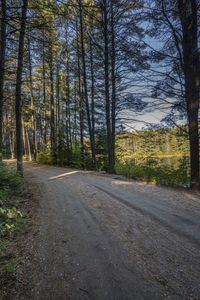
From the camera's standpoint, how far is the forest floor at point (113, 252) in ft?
8.73

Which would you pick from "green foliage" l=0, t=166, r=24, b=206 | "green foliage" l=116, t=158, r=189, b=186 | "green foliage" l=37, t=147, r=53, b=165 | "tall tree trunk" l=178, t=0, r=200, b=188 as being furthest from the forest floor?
"green foliage" l=37, t=147, r=53, b=165

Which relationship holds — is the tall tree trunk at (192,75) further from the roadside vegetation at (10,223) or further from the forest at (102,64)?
the roadside vegetation at (10,223)

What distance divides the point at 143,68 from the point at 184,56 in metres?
1.63

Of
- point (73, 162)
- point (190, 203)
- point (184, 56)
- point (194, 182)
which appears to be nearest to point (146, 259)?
point (190, 203)

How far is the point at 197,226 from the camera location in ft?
14.2

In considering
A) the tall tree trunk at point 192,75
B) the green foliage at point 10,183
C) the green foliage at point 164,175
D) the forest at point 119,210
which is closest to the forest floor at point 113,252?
the forest at point 119,210

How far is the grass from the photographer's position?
11.3 feet

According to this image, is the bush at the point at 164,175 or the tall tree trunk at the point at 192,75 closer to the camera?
the tall tree trunk at the point at 192,75

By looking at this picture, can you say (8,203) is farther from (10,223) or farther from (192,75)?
(192,75)

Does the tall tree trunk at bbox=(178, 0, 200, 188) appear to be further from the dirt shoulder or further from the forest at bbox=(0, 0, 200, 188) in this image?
the dirt shoulder

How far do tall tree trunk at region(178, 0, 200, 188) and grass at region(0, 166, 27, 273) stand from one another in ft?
18.5

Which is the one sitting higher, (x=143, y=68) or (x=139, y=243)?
(x=143, y=68)

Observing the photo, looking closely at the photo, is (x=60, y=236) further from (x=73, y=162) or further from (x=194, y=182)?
(x=73, y=162)

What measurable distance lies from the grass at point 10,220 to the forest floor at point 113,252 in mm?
221
